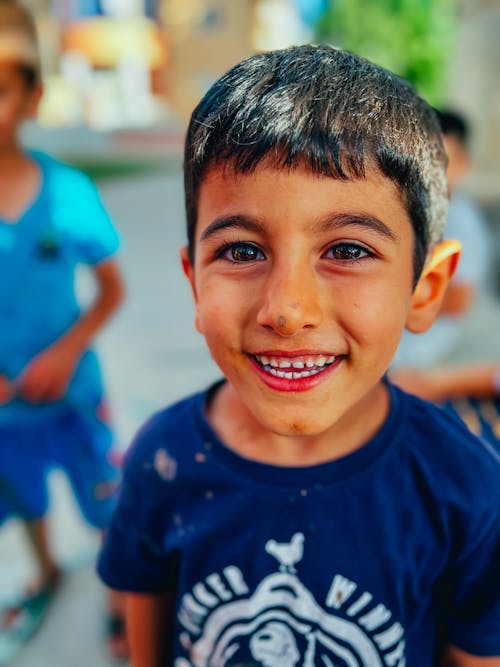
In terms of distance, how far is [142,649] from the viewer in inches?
41.1

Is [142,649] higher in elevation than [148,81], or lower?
lower

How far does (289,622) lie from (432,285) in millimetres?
499

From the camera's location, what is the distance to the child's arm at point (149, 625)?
103 cm

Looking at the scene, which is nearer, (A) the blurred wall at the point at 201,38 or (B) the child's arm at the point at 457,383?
(B) the child's arm at the point at 457,383

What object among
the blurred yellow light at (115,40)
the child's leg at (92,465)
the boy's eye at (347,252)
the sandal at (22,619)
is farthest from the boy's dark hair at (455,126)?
the blurred yellow light at (115,40)

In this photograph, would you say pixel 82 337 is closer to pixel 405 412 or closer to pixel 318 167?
pixel 405 412

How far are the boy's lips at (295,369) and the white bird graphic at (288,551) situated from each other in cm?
23

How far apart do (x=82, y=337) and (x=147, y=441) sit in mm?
814

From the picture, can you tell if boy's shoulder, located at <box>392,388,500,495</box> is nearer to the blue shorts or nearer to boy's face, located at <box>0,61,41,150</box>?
the blue shorts

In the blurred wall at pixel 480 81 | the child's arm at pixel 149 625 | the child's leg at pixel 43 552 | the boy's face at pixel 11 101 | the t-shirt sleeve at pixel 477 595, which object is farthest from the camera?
the blurred wall at pixel 480 81

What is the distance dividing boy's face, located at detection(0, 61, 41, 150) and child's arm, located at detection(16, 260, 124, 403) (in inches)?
15.4

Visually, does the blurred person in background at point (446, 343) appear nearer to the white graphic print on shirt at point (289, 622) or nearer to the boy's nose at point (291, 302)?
the white graphic print on shirt at point (289, 622)

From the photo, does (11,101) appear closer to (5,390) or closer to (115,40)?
(5,390)

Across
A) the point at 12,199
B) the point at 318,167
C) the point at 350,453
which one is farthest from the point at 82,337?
the point at 318,167
